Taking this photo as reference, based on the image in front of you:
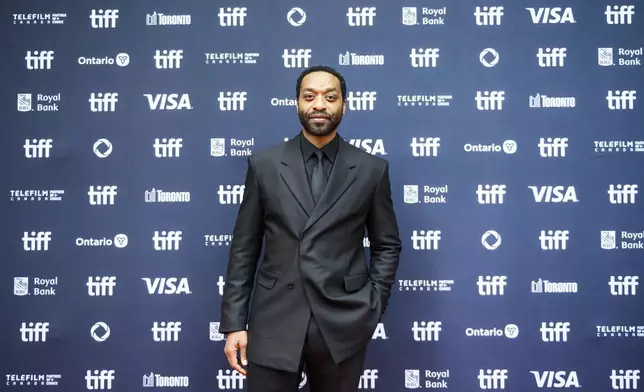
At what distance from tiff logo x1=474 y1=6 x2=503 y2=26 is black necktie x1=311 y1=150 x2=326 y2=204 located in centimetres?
137

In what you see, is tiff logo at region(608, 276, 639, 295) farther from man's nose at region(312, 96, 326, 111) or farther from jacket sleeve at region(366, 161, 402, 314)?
man's nose at region(312, 96, 326, 111)

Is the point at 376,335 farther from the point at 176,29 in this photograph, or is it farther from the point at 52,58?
the point at 52,58

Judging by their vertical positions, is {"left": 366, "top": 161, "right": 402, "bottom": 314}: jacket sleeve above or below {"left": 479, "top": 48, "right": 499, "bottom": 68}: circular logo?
below

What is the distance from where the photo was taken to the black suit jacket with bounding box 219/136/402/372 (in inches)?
72.2

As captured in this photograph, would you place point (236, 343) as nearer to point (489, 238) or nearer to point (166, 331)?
point (166, 331)

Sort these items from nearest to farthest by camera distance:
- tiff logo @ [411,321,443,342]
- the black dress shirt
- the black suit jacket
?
1. the black suit jacket
2. the black dress shirt
3. tiff logo @ [411,321,443,342]

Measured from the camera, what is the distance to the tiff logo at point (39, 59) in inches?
110

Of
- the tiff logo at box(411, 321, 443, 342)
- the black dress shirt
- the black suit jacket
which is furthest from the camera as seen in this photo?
the tiff logo at box(411, 321, 443, 342)

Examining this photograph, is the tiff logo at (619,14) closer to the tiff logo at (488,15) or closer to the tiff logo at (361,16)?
the tiff logo at (488,15)

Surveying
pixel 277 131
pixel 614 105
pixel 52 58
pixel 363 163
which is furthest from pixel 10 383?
pixel 614 105

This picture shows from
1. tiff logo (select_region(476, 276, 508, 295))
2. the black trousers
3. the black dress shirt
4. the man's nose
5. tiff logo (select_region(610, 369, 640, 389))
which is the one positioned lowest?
tiff logo (select_region(610, 369, 640, 389))

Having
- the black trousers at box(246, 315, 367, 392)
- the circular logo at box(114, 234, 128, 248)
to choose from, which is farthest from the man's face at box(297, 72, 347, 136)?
the circular logo at box(114, 234, 128, 248)

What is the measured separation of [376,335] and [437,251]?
20.9 inches

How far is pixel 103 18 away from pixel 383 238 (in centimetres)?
192
